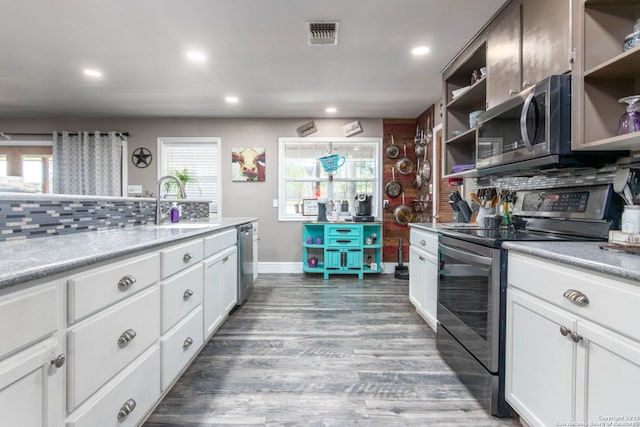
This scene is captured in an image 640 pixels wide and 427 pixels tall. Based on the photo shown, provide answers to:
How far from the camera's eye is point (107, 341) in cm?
106

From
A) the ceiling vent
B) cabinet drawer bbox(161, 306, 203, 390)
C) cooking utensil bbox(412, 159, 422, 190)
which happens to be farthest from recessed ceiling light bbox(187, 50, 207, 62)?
cooking utensil bbox(412, 159, 422, 190)

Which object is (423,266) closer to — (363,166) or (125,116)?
(363,166)

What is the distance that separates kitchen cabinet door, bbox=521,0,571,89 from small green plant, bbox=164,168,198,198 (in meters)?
4.28

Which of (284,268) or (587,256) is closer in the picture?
(587,256)

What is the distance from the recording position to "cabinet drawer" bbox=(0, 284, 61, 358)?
700 millimetres

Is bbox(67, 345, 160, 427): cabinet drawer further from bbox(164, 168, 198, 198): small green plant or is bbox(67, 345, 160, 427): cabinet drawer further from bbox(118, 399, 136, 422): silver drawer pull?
bbox(164, 168, 198, 198): small green plant

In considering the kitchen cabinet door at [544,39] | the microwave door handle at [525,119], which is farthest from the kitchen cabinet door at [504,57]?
the microwave door handle at [525,119]

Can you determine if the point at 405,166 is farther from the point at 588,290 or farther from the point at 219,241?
the point at 588,290

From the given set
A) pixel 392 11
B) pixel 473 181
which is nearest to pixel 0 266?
pixel 392 11

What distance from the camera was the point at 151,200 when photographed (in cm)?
247

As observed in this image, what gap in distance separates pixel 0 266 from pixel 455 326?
1.98 m

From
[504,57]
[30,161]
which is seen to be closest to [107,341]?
[504,57]

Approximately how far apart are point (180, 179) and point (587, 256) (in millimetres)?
4652

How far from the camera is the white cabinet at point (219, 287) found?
2.05 m
